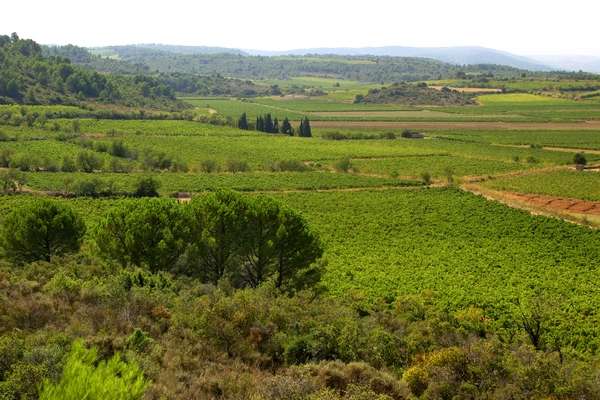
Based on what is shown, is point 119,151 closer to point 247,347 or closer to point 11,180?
point 11,180

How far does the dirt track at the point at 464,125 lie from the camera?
153 m

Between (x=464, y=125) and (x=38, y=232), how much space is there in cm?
14228

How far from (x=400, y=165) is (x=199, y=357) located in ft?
284

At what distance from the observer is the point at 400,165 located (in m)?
106

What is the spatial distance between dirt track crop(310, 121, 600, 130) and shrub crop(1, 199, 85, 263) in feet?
418

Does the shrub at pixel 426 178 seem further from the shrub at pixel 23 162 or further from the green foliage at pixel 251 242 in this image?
the shrub at pixel 23 162

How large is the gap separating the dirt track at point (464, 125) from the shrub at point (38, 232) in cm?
12729

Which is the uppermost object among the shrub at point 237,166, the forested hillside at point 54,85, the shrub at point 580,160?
the forested hillside at point 54,85

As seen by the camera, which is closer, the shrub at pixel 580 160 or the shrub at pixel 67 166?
the shrub at pixel 67 166

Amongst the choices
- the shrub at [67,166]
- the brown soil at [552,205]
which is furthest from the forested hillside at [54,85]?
the brown soil at [552,205]

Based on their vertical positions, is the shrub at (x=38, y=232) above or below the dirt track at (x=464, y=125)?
below

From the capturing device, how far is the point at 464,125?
534 ft

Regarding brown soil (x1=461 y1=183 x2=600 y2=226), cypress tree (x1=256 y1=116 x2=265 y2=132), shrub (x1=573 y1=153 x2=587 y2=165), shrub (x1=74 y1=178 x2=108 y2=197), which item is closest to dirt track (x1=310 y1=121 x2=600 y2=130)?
cypress tree (x1=256 y1=116 x2=265 y2=132)

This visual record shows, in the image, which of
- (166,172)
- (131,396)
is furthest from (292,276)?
(166,172)
